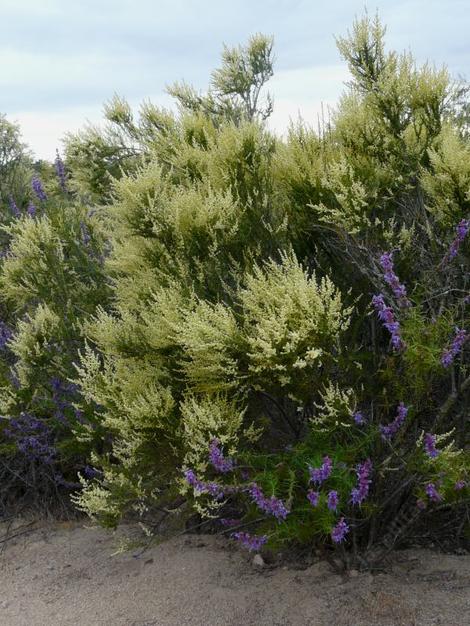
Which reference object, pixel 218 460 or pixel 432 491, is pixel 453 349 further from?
pixel 218 460

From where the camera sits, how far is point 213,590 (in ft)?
11.9

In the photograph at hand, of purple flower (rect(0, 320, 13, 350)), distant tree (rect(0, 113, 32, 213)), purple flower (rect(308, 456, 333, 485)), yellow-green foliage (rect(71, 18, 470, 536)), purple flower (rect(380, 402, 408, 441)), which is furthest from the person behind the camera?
distant tree (rect(0, 113, 32, 213))

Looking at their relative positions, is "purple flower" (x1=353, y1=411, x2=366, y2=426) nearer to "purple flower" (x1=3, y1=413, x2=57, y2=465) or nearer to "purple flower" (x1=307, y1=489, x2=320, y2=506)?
"purple flower" (x1=307, y1=489, x2=320, y2=506)

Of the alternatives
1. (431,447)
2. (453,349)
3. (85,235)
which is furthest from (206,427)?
Result: (85,235)

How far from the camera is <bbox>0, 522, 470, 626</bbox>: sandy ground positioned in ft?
10.6

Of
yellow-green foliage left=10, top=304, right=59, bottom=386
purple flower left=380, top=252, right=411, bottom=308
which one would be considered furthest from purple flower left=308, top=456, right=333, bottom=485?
yellow-green foliage left=10, top=304, right=59, bottom=386

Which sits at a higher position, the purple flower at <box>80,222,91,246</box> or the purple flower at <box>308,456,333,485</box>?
the purple flower at <box>80,222,91,246</box>

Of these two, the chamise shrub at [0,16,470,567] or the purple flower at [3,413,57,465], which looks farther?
the purple flower at [3,413,57,465]

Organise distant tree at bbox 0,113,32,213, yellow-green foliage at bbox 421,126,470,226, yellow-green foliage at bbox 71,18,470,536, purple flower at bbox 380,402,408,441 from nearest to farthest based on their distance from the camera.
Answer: purple flower at bbox 380,402,408,441 < yellow-green foliage at bbox 71,18,470,536 < yellow-green foliage at bbox 421,126,470,226 < distant tree at bbox 0,113,32,213

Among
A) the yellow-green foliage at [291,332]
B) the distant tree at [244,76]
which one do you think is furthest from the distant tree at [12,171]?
the yellow-green foliage at [291,332]

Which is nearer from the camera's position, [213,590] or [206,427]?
[206,427]

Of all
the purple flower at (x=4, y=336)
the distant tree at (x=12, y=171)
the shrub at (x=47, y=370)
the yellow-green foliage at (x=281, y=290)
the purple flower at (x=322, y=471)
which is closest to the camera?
the purple flower at (x=322, y=471)

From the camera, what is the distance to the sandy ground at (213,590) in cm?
323

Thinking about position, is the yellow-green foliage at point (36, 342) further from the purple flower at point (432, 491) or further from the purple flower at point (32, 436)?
the purple flower at point (432, 491)
